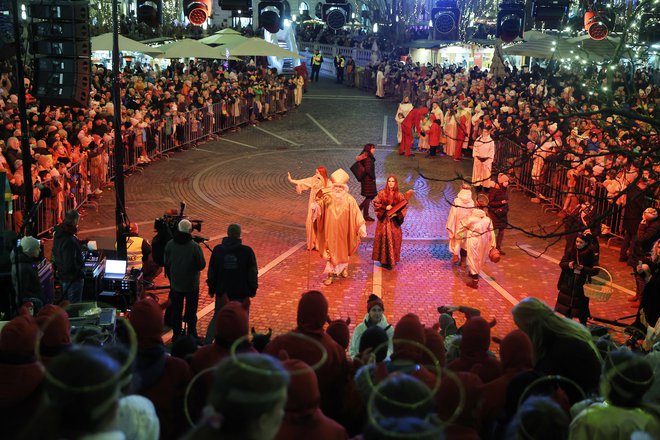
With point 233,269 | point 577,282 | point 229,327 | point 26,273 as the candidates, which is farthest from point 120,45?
point 229,327

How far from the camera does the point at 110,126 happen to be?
1825cm

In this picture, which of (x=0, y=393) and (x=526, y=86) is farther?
(x=526, y=86)

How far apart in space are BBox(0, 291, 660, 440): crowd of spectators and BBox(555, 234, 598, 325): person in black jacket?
3924 mm

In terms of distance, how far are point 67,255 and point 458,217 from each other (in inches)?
246

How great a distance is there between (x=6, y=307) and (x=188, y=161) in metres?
13.6

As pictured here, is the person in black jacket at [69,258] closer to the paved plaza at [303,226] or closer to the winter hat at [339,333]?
the paved plaza at [303,226]

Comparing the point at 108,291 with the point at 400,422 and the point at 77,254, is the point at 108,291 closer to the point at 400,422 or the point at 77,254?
the point at 77,254

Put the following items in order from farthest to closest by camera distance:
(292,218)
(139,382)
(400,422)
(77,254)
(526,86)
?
(526,86), (292,218), (77,254), (139,382), (400,422)

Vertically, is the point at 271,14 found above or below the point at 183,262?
above

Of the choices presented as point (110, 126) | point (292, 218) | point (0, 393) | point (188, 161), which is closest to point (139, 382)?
point (0, 393)

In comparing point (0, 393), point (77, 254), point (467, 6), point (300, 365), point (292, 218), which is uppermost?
point (467, 6)

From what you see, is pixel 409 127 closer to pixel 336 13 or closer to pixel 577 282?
pixel 336 13

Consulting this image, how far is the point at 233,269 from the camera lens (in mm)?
9406

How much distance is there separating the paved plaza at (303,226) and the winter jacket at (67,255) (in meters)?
1.92
